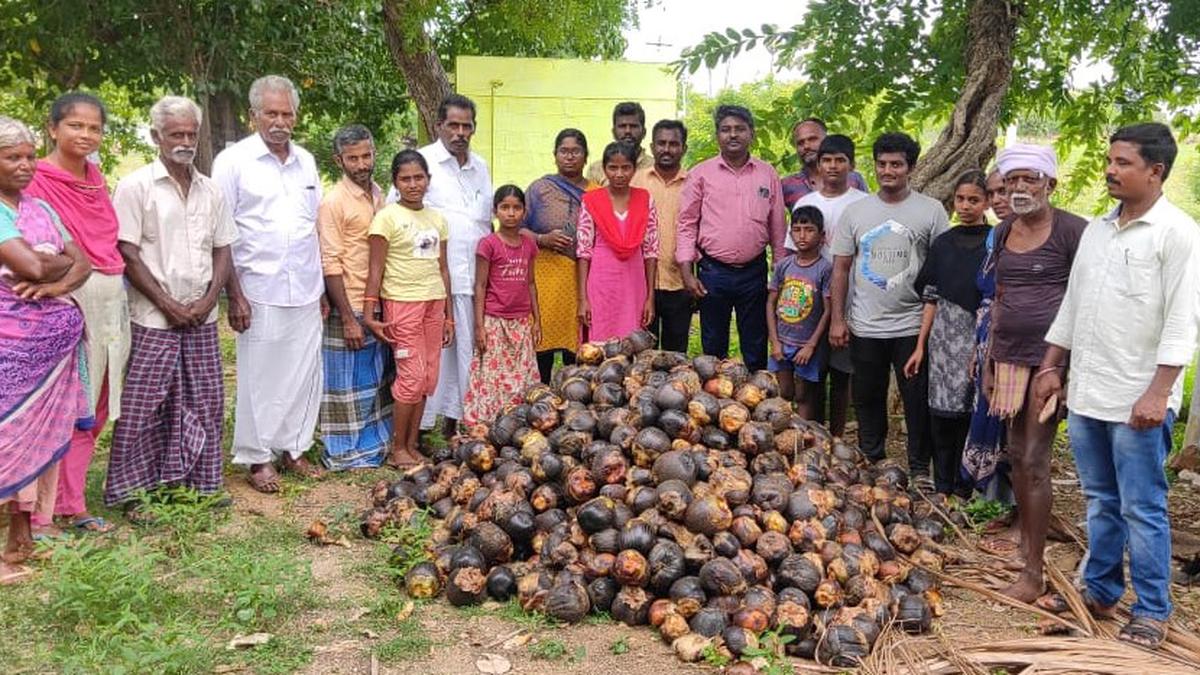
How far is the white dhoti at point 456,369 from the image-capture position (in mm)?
6828

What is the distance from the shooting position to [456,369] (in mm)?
7016

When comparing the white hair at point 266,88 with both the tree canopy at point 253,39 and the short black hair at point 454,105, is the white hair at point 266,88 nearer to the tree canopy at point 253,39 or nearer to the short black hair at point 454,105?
the short black hair at point 454,105

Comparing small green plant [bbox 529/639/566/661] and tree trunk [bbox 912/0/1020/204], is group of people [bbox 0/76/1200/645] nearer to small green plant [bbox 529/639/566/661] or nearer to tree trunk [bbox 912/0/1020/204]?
tree trunk [bbox 912/0/1020/204]

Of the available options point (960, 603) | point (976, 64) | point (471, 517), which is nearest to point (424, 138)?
point (976, 64)

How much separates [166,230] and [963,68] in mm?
5285

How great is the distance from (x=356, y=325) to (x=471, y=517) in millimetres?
1899

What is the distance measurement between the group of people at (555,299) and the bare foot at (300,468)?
2 centimetres

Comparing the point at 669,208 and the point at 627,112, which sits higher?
the point at 627,112

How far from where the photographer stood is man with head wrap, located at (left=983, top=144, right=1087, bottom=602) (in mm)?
4574

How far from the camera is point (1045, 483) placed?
4613 mm

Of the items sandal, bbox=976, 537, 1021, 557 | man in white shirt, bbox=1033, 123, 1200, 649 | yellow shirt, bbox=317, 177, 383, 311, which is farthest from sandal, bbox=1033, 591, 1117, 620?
yellow shirt, bbox=317, 177, 383, 311

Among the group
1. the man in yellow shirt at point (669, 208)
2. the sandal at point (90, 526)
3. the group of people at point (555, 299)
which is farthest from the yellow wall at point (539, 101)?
the sandal at point (90, 526)

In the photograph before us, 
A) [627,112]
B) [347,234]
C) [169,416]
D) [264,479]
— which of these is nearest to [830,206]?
[627,112]

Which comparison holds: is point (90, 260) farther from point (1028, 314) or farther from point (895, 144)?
point (1028, 314)
